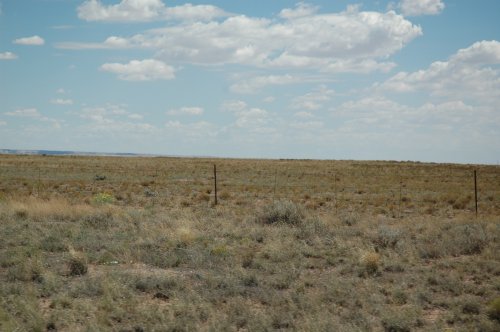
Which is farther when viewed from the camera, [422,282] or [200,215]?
[200,215]

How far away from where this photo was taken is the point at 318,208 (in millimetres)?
24906

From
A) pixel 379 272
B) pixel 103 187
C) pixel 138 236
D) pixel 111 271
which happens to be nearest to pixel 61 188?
pixel 103 187

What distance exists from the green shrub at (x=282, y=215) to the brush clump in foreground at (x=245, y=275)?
6 cm

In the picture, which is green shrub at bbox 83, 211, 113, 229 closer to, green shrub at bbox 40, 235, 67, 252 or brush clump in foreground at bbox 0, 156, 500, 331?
brush clump in foreground at bbox 0, 156, 500, 331

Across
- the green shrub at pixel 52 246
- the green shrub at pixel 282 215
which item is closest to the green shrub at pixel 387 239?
the green shrub at pixel 282 215

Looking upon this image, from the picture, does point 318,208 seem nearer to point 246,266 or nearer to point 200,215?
point 200,215

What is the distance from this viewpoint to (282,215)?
687 inches

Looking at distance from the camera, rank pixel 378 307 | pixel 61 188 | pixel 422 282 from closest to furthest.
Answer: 1. pixel 378 307
2. pixel 422 282
3. pixel 61 188

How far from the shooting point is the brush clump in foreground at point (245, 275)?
7582mm

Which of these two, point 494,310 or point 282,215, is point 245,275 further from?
point 282,215

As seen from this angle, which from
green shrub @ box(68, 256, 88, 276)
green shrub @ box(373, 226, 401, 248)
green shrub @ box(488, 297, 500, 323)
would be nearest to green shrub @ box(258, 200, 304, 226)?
green shrub @ box(373, 226, 401, 248)

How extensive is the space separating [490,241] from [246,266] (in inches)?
268

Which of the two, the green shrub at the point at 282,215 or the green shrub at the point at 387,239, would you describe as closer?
the green shrub at the point at 387,239

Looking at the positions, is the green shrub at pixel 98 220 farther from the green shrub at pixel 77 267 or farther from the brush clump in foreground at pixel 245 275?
the green shrub at pixel 77 267
